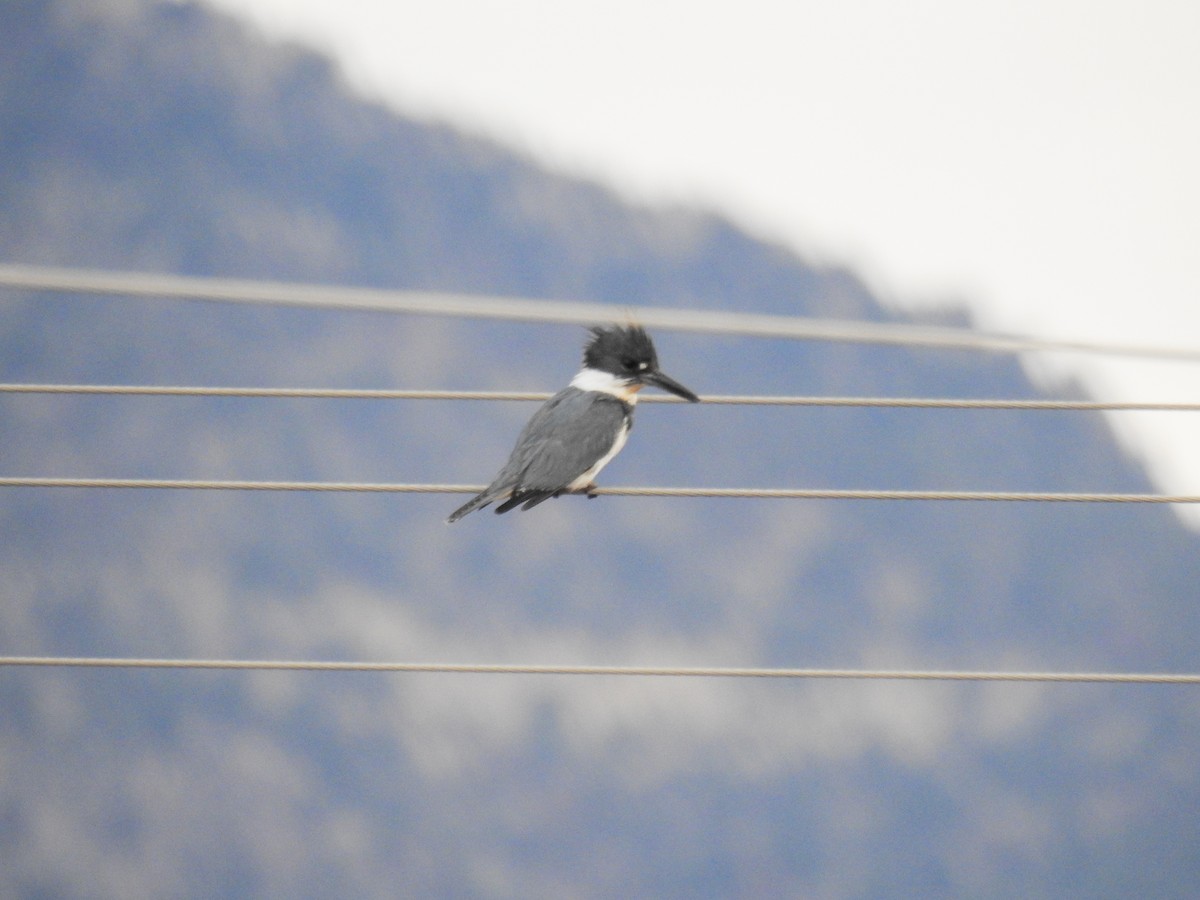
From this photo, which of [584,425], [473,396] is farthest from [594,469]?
[473,396]

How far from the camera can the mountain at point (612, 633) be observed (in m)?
46.1

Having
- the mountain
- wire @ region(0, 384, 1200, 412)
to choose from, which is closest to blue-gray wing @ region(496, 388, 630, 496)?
wire @ region(0, 384, 1200, 412)

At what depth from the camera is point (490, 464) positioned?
4797cm

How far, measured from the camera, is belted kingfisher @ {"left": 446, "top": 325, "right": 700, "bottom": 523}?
14.6 feet

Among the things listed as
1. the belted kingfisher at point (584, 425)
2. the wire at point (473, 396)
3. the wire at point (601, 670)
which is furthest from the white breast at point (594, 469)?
the wire at point (601, 670)

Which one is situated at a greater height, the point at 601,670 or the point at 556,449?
the point at 556,449

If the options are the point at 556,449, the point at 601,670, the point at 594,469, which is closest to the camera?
the point at 601,670

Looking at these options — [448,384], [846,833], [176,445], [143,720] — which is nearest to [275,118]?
[176,445]

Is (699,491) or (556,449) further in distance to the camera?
(556,449)

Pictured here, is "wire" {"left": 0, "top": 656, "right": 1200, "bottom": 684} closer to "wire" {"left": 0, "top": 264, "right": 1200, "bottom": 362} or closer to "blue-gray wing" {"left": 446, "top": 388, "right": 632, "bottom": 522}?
"wire" {"left": 0, "top": 264, "right": 1200, "bottom": 362}

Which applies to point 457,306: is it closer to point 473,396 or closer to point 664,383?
point 473,396

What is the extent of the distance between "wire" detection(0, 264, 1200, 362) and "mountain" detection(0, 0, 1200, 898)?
3851 cm

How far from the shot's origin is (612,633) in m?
48.0

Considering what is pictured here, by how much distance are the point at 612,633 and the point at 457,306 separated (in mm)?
46041
